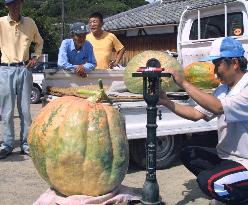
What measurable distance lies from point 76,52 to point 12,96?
3.71 feet

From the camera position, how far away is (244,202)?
4.13m

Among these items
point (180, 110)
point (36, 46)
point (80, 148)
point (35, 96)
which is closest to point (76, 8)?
point (35, 96)

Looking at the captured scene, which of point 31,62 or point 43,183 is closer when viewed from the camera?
point 43,183

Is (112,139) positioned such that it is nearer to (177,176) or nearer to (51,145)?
(51,145)

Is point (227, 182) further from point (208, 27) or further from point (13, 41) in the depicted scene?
point (208, 27)

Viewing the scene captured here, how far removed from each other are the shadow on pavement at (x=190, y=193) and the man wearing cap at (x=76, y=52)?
2221mm

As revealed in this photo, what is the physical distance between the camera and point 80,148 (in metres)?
4.16

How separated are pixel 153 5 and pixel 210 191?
2498 centimetres

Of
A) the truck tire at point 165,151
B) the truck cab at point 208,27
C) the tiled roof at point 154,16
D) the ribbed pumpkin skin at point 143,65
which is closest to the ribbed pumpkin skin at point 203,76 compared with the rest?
the ribbed pumpkin skin at point 143,65

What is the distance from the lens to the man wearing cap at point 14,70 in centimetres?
669

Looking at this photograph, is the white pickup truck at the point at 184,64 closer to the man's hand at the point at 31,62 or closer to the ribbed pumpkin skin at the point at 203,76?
the man's hand at the point at 31,62

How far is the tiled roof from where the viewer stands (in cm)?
2148

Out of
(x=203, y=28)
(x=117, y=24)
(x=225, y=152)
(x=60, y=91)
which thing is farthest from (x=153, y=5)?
(x=225, y=152)

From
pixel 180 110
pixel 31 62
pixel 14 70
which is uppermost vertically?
pixel 31 62
